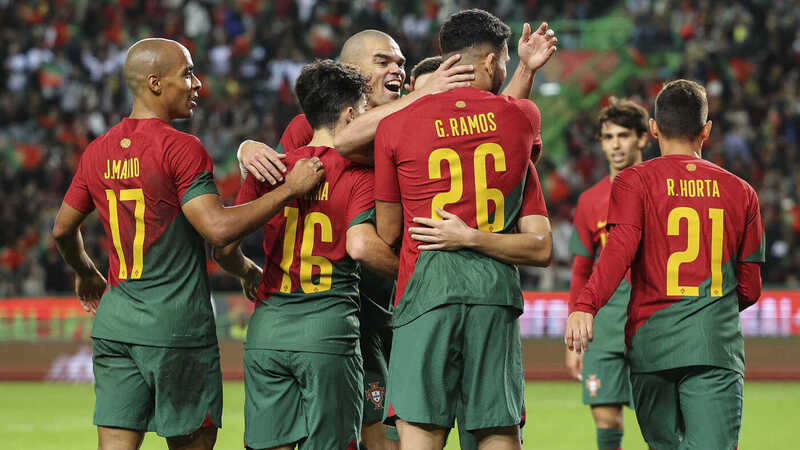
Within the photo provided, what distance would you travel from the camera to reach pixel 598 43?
60.0 feet

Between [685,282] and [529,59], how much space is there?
118cm

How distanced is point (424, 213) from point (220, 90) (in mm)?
14918

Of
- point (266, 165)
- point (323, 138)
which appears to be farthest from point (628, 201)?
point (266, 165)

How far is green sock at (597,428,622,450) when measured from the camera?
6.63m

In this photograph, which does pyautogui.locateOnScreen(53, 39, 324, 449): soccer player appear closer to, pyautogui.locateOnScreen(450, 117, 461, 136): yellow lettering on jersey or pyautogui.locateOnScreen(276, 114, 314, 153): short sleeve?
pyautogui.locateOnScreen(450, 117, 461, 136): yellow lettering on jersey

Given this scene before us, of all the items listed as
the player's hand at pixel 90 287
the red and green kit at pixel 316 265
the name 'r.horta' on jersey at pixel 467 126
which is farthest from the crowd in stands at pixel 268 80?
A: the name 'r.horta' on jersey at pixel 467 126

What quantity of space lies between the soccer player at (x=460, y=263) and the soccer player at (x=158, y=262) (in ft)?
1.84

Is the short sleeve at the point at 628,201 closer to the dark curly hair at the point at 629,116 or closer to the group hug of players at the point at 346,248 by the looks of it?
the group hug of players at the point at 346,248

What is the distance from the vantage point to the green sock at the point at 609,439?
6.63 m

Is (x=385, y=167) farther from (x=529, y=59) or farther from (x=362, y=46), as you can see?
(x=362, y=46)

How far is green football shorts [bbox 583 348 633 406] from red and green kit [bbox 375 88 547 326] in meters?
2.77

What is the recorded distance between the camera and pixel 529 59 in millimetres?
4477

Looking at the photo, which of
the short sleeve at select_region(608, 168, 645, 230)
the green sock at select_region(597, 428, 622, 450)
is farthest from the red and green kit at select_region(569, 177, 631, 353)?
the short sleeve at select_region(608, 168, 645, 230)

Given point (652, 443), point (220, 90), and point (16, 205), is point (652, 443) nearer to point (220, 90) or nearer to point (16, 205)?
point (16, 205)
